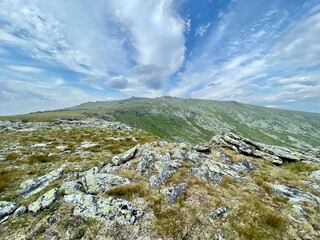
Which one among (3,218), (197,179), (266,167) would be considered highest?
(3,218)

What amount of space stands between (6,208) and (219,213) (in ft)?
50.8

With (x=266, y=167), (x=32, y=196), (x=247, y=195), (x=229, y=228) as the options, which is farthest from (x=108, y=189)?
(x=266, y=167)

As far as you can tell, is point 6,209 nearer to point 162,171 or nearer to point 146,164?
point 146,164

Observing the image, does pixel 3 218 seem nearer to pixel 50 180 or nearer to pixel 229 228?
pixel 50 180

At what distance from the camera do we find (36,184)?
11695 millimetres

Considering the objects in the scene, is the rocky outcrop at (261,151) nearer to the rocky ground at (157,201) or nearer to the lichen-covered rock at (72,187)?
the rocky ground at (157,201)

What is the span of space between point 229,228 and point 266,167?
1317 cm

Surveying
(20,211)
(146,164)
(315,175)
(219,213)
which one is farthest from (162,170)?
(315,175)

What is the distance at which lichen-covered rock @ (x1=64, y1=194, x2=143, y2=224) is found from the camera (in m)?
8.23

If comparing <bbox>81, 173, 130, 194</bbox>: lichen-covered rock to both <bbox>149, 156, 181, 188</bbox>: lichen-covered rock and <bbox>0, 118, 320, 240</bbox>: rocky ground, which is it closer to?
<bbox>0, 118, 320, 240</bbox>: rocky ground

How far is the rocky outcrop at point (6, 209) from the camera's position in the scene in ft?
26.3

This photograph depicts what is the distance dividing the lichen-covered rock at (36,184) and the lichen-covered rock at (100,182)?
352cm

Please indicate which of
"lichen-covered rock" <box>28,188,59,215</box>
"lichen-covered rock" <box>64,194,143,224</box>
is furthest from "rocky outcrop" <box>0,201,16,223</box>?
"lichen-covered rock" <box>64,194,143,224</box>

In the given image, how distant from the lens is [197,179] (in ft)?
42.1
